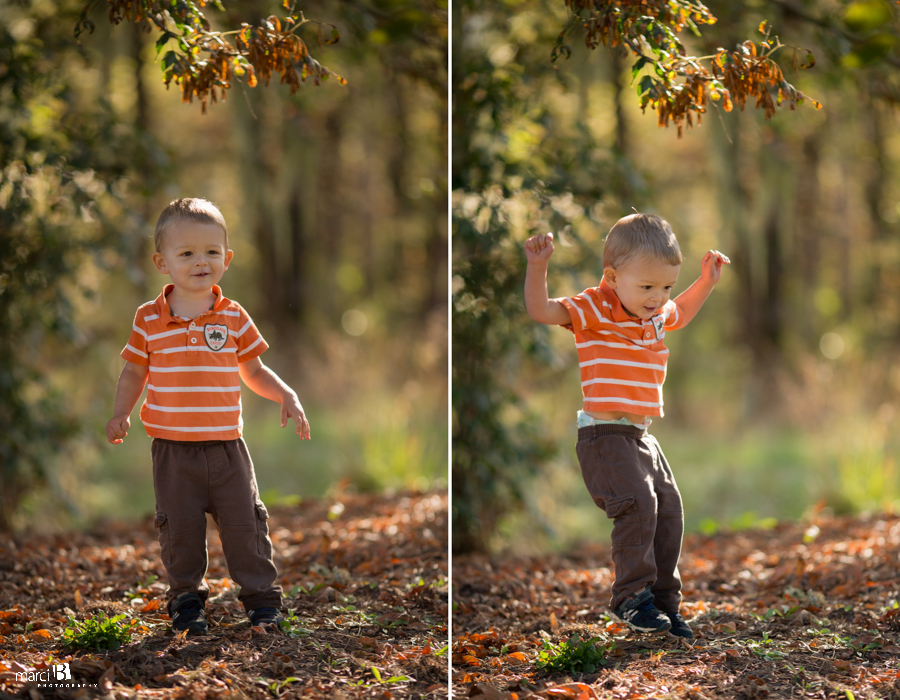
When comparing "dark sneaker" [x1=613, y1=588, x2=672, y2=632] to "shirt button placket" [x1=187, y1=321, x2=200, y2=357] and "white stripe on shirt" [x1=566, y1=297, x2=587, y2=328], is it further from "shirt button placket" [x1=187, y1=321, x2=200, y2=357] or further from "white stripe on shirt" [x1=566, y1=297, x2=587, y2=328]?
"shirt button placket" [x1=187, y1=321, x2=200, y2=357]

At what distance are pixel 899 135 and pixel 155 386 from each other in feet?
37.0

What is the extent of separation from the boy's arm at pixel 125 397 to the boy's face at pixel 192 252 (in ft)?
1.02

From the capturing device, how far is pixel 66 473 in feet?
17.1

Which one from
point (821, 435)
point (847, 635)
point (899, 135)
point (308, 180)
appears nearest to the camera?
point (847, 635)

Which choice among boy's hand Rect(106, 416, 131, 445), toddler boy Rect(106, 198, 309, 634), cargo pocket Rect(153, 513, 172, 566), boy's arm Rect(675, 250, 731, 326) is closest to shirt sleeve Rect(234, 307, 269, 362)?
toddler boy Rect(106, 198, 309, 634)

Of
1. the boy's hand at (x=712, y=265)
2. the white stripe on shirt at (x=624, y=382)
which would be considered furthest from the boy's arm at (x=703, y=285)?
the white stripe on shirt at (x=624, y=382)

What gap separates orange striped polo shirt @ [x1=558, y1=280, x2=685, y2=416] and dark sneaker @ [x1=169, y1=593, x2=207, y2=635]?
1.41m

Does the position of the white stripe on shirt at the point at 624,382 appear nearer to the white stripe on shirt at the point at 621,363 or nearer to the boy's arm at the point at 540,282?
the white stripe on shirt at the point at 621,363

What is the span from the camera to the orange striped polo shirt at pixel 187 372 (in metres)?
2.57

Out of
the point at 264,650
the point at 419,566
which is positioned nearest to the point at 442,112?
the point at 419,566

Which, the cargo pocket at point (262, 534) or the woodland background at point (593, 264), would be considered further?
the woodland background at point (593, 264)

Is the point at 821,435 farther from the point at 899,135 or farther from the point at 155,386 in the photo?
the point at 155,386

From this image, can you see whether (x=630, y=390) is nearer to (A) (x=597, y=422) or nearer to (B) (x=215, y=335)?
(A) (x=597, y=422)

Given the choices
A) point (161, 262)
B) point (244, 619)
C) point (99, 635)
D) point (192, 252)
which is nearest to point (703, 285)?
point (192, 252)
